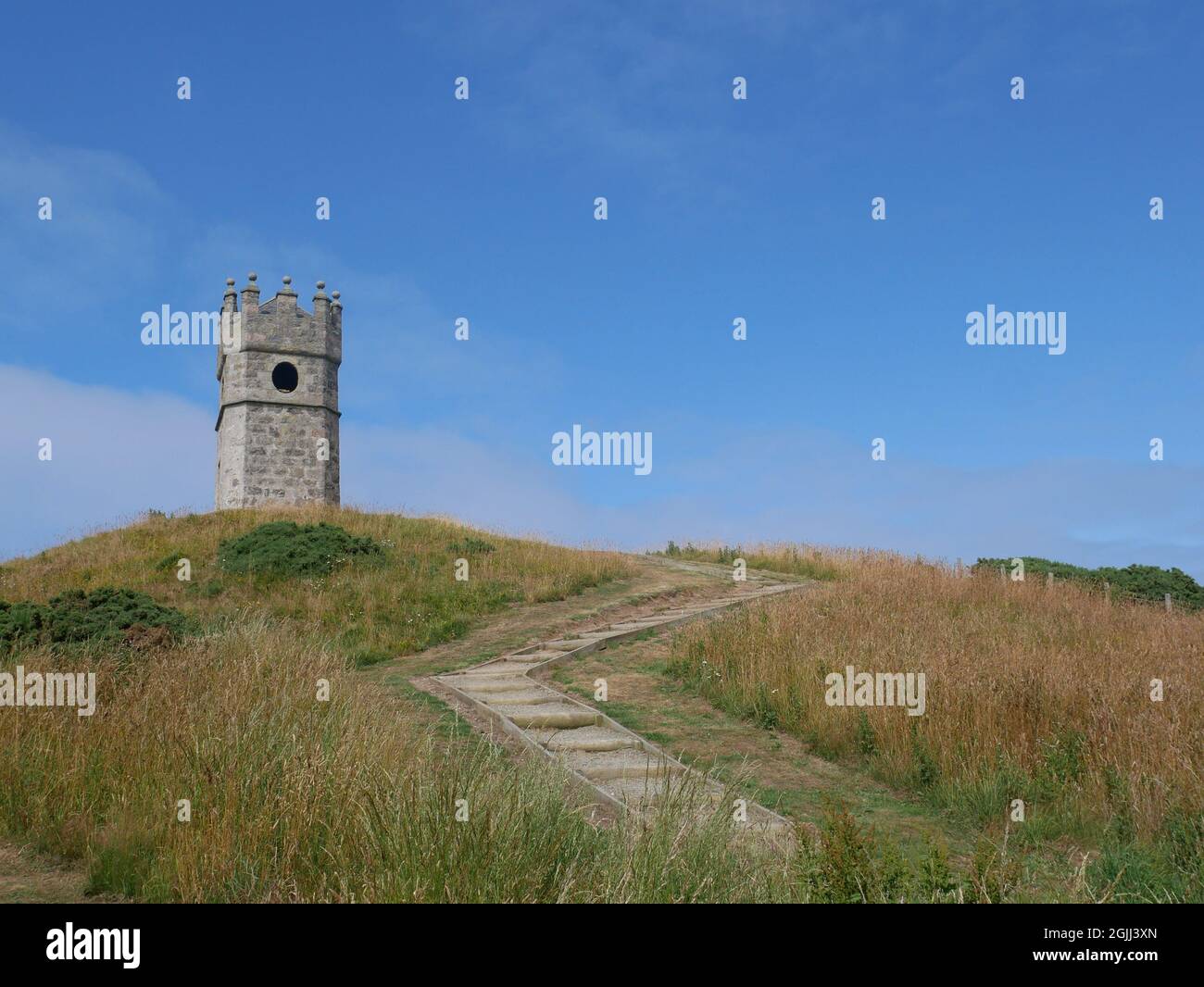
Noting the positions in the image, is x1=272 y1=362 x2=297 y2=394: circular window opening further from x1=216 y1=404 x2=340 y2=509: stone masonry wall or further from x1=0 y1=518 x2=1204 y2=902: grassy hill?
x1=0 y1=518 x2=1204 y2=902: grassy hill

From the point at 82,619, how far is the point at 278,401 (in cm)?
2235

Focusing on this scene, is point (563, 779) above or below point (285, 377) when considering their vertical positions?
below

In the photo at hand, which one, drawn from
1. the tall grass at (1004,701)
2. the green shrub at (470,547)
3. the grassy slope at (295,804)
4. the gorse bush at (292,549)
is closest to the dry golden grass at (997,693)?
the tall grass at (1004,701)

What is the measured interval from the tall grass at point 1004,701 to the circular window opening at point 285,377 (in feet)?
76.8

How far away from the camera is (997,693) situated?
27.4 ft

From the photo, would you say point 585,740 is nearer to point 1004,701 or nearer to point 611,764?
point 611,764

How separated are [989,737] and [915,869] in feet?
8.58

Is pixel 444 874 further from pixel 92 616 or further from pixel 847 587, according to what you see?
pixel 847 587

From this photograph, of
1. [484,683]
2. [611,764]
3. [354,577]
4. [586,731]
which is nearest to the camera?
[611,764]

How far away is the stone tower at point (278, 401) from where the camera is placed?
102 feet

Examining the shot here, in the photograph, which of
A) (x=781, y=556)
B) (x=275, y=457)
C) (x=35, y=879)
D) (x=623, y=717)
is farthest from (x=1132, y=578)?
(x=275, y=457)

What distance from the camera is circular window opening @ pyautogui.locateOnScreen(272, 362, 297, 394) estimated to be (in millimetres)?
31906

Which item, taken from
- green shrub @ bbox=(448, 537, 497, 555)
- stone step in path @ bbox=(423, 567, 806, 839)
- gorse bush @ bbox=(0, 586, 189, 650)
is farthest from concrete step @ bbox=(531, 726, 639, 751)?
green shrub @ bbox=(448, 537, 497, 555)
